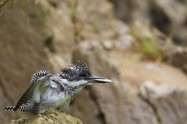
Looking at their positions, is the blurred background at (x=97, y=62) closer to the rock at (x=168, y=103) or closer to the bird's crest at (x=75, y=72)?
the rock at (x=168, y=103)

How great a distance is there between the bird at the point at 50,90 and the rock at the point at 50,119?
24 cm

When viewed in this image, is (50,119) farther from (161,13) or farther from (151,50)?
(161,13)

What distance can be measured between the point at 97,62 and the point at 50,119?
6019 mm

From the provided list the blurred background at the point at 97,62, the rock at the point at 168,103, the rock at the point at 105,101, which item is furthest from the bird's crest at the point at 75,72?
the rock at the point at 168,103

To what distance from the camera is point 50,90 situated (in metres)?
8.30

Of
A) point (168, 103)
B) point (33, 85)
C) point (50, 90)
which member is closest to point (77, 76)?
point (50, 90)

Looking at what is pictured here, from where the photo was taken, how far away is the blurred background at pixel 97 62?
42.3 ft

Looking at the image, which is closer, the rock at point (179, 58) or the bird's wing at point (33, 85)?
the bird's wing at point (33, 85)

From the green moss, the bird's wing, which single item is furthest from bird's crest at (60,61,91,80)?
the green moss

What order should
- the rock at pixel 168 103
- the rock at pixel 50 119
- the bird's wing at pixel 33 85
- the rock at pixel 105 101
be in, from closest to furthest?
the rock at pixel 50 119 < the bird's wing at pixel 33 85 < the rock at pixel 105 101 < the rock at pixel 168 103

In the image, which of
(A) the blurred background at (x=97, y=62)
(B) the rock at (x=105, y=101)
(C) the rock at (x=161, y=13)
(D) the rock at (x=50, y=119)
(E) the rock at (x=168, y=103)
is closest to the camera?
(D) the rock at (x=50, y=119)

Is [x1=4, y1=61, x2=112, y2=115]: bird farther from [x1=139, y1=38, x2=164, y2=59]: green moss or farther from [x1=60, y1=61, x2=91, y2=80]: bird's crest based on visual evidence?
[x1=139, y1=38, x2=164, y2=59]: green moss

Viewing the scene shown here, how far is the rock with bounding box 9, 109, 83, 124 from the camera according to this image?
7641 millimetres

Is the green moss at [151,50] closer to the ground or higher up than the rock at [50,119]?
higher up
